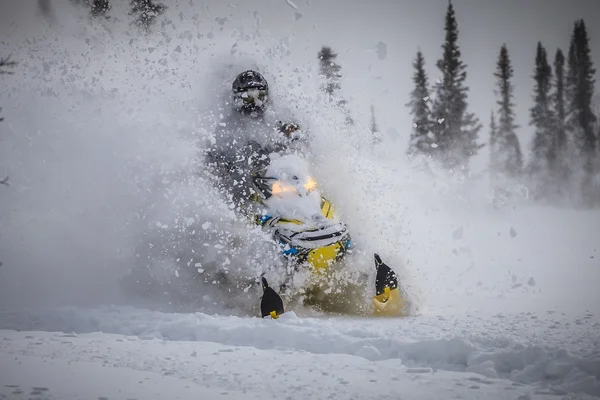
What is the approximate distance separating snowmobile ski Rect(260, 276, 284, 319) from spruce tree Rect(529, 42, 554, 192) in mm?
28842

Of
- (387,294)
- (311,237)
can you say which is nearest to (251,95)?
(311,237)

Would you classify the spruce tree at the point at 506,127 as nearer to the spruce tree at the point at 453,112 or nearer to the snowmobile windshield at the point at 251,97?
the spruce tree at the point at 453,112

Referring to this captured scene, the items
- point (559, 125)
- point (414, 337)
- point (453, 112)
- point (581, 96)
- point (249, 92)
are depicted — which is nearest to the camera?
point (414, 337)

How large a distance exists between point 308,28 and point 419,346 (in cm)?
620

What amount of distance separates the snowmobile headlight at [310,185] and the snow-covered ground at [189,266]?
597 millimetres

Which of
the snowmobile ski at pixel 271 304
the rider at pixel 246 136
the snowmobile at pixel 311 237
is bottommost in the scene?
the snowmobile ski at pixel 271 304

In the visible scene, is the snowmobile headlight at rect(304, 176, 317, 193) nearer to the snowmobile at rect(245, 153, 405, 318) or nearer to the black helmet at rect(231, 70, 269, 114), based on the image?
the snowmobile at rect(245, 153, 405, 318)

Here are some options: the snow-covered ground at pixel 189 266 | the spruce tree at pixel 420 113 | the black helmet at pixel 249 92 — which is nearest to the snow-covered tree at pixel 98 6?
the snow-covered ground at pixel 189 266

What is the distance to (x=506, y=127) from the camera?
33.8 m

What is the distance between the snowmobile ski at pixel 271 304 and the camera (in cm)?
580

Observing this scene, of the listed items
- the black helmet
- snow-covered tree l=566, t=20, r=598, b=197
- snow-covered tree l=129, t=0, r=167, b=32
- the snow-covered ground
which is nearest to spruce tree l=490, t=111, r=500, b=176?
snow-covered tree l=566, t=20, r=598, b=197

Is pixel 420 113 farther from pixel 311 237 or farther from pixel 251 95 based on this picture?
pixel 311 237

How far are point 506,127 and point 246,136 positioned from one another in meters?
30.5

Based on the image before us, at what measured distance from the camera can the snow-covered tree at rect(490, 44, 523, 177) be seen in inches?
1275
